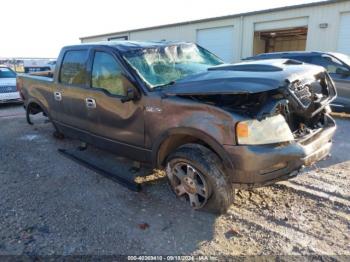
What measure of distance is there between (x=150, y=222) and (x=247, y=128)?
4.55 ft

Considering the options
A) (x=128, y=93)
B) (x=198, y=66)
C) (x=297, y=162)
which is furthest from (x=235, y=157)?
(x=198, y=66)

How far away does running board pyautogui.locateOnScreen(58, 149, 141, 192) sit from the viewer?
12.7 feet

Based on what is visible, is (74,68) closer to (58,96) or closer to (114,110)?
(58,96)

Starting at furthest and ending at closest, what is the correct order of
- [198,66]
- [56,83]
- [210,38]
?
1. [210,38]
2. [56,83]
3. [198,66]

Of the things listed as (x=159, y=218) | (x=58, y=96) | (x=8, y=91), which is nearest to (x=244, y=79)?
(x=159, y=218)

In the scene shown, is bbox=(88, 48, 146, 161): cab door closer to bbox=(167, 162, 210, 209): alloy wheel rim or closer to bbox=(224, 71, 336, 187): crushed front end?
bbox=(167, 162, 210, 209): alloy wheel rim

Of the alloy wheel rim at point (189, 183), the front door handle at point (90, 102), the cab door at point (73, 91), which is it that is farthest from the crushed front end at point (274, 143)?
the cab door at point (73, 91)

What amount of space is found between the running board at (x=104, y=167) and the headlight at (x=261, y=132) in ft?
5.33

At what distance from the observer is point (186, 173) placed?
130 inches

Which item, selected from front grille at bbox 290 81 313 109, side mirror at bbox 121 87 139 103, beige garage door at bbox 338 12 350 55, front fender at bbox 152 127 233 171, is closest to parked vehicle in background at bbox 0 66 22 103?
side mirror at bbox 121 87 139 103

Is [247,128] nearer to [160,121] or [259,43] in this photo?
[160,121]

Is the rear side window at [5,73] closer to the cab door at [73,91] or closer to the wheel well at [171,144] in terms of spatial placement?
the cab door at [73,91]

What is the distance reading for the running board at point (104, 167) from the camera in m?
3.86

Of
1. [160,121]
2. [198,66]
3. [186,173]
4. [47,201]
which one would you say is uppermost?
[198,66]
